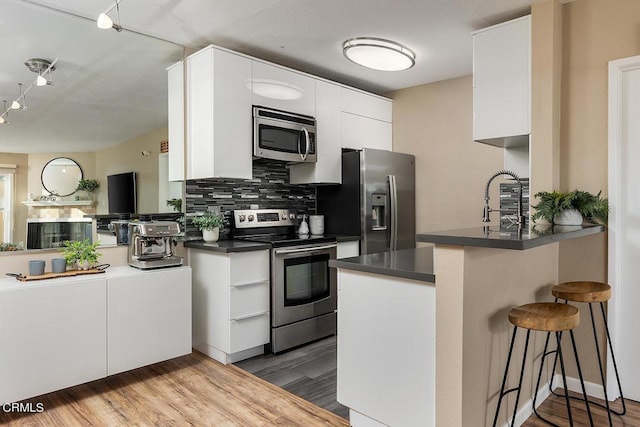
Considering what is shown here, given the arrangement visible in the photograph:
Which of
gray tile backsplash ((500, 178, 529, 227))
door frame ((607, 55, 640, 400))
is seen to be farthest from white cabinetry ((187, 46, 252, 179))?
door frame ((607, 55, 640, 400))

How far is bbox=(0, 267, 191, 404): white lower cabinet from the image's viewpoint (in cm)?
232

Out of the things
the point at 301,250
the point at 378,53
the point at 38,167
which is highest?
the point at 378,53

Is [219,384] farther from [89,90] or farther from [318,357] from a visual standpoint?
[89,90]

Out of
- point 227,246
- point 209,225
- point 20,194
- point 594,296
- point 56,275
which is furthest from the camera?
point 209,225

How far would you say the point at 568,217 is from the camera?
237cm

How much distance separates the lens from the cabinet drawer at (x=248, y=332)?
3049 mm

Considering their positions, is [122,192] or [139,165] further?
[139,165]

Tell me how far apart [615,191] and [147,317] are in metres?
3.03

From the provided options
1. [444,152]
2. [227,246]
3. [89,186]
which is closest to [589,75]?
[444,152]

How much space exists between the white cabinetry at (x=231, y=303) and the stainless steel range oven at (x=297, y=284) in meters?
0.09

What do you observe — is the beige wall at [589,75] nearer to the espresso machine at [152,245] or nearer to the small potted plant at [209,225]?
the small potted plant at [209,225]

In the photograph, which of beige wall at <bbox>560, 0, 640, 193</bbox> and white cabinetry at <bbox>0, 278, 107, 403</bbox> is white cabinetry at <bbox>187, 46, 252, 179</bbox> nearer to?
white cabinetry at <bbox>0, 278, 107, 403</bbox>

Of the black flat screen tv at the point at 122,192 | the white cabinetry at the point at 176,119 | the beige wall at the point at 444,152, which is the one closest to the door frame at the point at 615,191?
the beige wall at the point at 444,152

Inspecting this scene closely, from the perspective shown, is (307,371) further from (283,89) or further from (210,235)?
(283,89)
